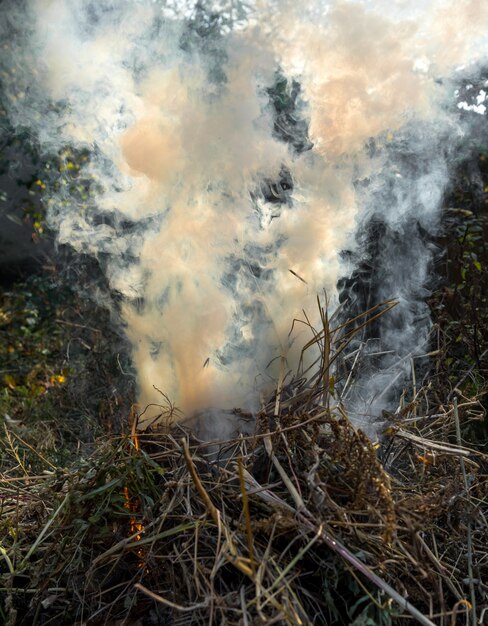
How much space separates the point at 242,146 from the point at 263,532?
4.19ft

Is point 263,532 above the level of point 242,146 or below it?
below

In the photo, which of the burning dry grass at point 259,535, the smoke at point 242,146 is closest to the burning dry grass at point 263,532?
the burning dry grass at point 259,535

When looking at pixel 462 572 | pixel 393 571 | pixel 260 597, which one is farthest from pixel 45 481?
pixel 462 572

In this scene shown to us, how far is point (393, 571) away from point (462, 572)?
0.96 ft

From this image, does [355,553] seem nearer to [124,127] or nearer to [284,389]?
[284,389]

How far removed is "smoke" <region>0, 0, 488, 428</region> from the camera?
2.17m

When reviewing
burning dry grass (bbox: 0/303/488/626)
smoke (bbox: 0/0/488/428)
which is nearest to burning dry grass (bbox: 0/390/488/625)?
burning dry grass (bbox: 0/303/488/626)

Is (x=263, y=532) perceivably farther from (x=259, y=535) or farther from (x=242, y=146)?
(x=242, y=146)

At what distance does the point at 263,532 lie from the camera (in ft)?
5.10

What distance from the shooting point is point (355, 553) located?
4.94 feet

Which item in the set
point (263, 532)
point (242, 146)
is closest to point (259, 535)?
point (263, 532)

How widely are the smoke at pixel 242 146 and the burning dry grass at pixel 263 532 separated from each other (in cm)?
29

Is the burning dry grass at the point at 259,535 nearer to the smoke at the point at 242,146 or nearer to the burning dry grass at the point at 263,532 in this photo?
the burning dry grass at the point at 263,532

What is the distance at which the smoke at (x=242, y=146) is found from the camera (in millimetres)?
2168
